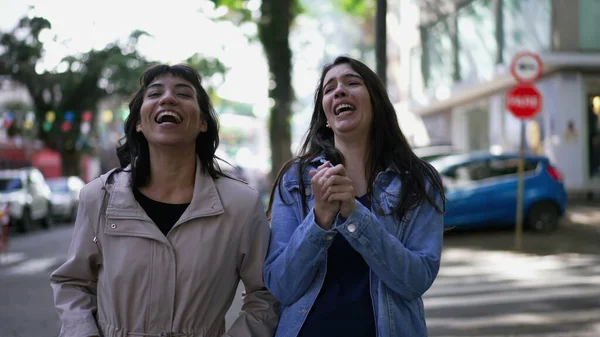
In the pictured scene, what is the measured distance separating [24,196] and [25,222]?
0.80 meters

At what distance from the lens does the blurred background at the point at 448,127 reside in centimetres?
948

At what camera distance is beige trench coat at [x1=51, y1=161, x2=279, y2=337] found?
9.25ft

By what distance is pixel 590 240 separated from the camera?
15297 millimetres

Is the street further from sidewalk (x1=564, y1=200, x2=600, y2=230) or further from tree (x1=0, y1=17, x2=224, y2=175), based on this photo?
tree (x1=0, y1=17, x2=224, y2=175)

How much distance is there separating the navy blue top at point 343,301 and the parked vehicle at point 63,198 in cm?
2654

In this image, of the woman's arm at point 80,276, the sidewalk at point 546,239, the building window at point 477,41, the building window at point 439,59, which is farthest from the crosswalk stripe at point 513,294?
the building window at point 439,59

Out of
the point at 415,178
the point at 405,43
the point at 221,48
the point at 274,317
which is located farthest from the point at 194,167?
the point at 405,43

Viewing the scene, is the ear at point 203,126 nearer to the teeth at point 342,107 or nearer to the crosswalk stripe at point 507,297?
the teeth at point 342,107

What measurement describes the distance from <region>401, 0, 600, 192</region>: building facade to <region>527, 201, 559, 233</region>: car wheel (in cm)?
780

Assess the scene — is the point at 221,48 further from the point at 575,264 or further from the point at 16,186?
the point at 575,264

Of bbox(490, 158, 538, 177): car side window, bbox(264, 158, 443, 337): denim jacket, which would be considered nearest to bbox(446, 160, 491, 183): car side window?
bbox(490, 158, 538, 177): car side window

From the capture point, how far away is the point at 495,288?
998cm

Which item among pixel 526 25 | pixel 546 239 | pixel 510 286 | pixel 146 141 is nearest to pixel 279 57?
pixel 546 239

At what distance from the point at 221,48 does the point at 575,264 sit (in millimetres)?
11731
